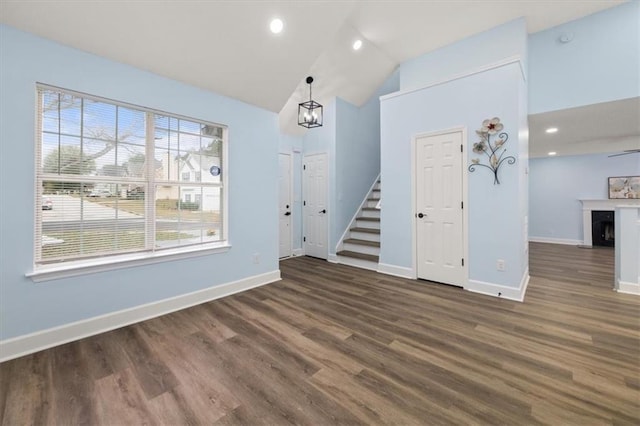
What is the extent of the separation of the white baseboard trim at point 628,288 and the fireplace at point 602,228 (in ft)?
14.3

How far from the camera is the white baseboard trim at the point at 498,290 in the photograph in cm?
317

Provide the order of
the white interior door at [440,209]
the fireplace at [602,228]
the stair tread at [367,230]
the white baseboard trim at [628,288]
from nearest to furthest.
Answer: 1. the white baseboard trim at [628,288]
2. the white interior door at [440,209]
3. the stair tread at [367,230]
4. the fireplace at [602,228]

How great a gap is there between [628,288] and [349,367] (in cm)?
400

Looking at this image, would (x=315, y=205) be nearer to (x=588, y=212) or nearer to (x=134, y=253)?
(x=134, y=253)

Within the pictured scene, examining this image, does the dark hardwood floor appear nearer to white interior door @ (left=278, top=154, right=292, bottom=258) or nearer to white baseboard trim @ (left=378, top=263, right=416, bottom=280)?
white baseboard trim @ (left=378, top=263, right=416, bottom=280)

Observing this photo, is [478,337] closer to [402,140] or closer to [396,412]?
[396,412]

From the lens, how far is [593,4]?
346 centimetres

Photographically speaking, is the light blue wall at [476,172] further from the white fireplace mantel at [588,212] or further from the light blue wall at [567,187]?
the light blue wall at [567,187]

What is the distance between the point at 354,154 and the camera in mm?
5605

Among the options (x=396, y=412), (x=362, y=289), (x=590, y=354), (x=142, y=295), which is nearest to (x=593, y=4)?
(x=590, y=354)

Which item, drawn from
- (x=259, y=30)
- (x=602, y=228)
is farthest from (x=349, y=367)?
(x=602, y=228)

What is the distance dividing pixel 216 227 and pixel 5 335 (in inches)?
76.0

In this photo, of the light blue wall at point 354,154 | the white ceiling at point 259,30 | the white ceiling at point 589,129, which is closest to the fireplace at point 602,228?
the white ceiling at point 589,129

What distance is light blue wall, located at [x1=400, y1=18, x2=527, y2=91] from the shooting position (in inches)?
143
